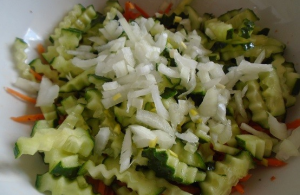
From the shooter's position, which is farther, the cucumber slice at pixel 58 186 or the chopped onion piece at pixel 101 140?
the chopped onion piece at pixel 101 140

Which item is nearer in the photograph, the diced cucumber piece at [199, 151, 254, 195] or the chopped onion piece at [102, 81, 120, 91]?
the diced cucumber piece at [199, 151, 254, 195]

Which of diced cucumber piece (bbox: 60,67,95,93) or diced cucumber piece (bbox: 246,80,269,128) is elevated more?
diced cucumber piece (bbox: 60,67,95,93)

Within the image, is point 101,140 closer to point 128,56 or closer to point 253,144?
point 128,56

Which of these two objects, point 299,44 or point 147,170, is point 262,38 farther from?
point 147,170

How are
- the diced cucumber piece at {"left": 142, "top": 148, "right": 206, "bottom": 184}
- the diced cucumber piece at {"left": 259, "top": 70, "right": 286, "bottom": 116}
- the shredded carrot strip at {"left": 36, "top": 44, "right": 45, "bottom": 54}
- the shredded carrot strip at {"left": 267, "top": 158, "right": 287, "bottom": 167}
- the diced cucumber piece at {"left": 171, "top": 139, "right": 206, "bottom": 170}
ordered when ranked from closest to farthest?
the diced cucumber piece at {"left": 142, "top": 148, "right": 206, "bottom": 184}
the diced cucumber piece at {"left": 171, "top": 139, "right": 206, "bottom": 170}
the shredded carrot strip at {"left": 267, "top": 158, "right": 287, "bottom": 167}
the diced cucumber piece at {"left": 259, "top": 70, "right": 286, "bottom": 116}
the shredded carrot strip at {"left": 36, "top": 44, "right": 45, "bottom": 54}

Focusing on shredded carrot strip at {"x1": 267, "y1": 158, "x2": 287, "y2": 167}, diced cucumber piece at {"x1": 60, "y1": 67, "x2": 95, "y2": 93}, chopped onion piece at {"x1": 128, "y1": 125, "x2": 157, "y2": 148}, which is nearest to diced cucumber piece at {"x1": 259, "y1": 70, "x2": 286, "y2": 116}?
shredded carrot strip at {"x1": 267, "y1": 158, "x2": 287, "y2": 167}

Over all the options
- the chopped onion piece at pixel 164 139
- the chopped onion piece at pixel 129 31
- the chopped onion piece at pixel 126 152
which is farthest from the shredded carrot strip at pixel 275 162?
the chopped onion piece at pixel 129 31

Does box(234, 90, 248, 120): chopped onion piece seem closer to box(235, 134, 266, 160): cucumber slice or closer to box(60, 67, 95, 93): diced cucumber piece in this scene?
box(235, 134, 266, 160): cucumber slice

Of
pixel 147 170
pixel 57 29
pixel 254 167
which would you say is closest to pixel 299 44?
pixel 254 167

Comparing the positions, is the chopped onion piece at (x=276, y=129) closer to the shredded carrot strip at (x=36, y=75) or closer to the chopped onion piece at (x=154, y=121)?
the chopped onion piece at (x=154, y=121)
